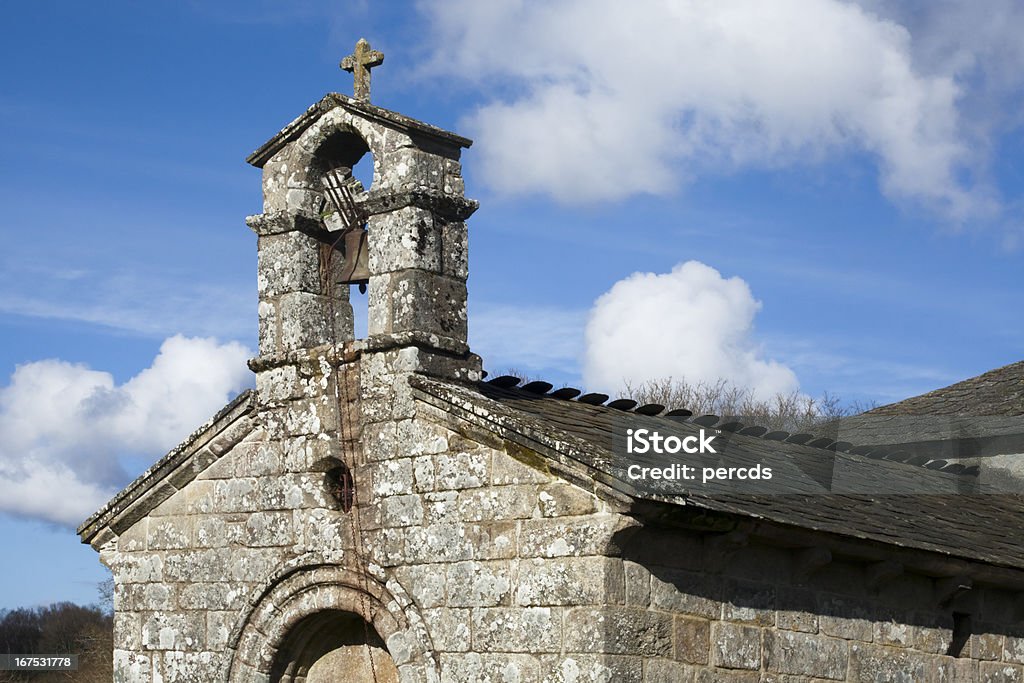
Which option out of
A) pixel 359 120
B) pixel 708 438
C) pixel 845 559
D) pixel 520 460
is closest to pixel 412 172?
pixel 359 120

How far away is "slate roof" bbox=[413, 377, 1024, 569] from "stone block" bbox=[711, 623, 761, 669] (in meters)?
0.77

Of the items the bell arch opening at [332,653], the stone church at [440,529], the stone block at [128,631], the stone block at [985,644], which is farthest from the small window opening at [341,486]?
the stone block at [985,644]

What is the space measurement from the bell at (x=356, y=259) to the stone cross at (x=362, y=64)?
96 cm

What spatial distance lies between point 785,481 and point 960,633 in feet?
5.90

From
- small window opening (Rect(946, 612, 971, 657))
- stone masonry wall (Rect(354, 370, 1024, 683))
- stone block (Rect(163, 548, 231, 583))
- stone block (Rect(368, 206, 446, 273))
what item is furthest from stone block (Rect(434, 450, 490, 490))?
small window opening (Rect(946, 612, 971, 657))

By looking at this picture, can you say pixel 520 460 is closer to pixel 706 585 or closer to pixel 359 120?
pixel 706 585

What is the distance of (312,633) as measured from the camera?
9.20 meters

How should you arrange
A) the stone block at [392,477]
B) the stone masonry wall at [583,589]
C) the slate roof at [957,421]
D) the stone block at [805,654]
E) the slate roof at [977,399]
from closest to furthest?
1. the stone masonry wall at [583,589]
2. the stone block at [805,654]
3. the stone block at [392,477]
4. the slate roof at [957,421]
5. the slate roof at [977,399]

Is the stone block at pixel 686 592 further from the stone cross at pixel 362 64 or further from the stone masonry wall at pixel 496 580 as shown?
the stone cross at pixel 362 64

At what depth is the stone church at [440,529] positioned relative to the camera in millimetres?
7855

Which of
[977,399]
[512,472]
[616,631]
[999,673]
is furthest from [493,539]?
[977,399]

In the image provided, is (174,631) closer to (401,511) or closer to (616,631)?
(401,511)

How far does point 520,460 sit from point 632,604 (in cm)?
108

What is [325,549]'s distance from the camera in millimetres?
8930
